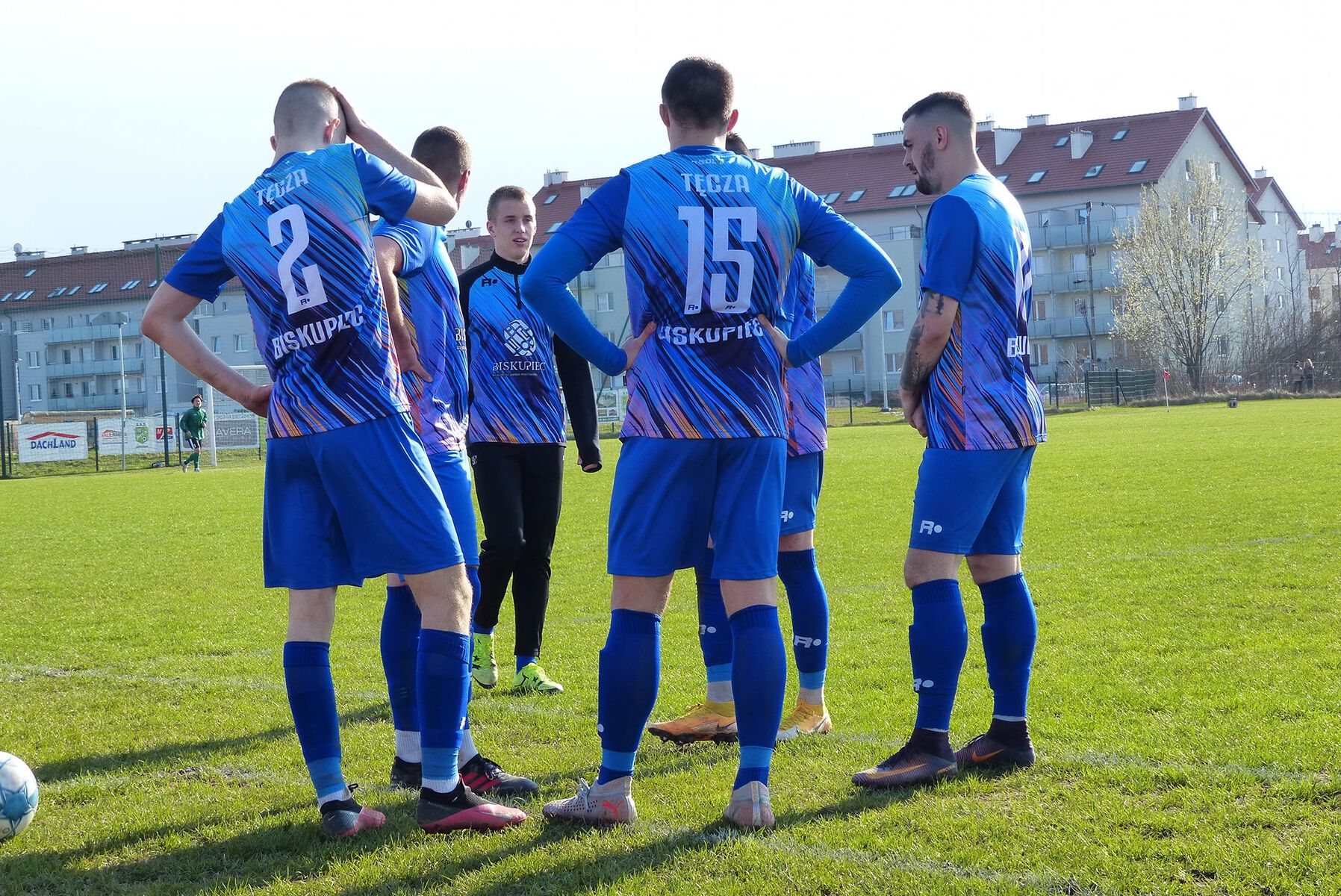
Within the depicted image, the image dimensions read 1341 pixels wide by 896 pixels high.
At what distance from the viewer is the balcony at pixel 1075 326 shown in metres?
66.0

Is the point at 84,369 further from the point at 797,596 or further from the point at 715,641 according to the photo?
the point at 797,596

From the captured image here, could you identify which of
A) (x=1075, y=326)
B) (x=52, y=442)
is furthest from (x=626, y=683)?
(x=1075, y=326)

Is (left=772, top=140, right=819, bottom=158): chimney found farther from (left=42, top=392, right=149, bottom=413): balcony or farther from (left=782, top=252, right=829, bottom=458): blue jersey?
(left=782, top=252, right=829, bottom=458): blue jersey

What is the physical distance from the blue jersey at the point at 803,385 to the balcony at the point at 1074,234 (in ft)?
203

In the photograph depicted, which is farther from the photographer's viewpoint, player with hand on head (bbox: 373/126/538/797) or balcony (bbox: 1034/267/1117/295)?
balcony (bbox: 1034/267/1117/295)

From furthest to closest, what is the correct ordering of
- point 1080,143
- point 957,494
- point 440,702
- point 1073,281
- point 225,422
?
point 1073,281 < point 1080,143 < point 225,422 < point 957,494 < point 440,702

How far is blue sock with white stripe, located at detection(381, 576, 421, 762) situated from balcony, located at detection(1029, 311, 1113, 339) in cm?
6471

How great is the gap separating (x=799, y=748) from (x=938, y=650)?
0.76m

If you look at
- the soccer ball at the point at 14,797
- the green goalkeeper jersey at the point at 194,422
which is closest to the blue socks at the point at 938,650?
the soccer ball at the point at 14,797

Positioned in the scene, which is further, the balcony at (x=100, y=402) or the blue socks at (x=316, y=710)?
the balcony at (x=100, y=402)

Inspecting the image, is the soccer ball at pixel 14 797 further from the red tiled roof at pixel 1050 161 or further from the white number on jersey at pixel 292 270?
the red tiled roof at pixel 1050 161

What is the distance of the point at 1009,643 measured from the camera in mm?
4449

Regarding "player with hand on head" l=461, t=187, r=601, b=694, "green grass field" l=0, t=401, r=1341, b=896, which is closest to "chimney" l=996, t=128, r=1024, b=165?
"green grass field" l=0, t=401, r=1341, b=896

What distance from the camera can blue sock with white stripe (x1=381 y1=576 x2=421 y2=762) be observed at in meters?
4.51
